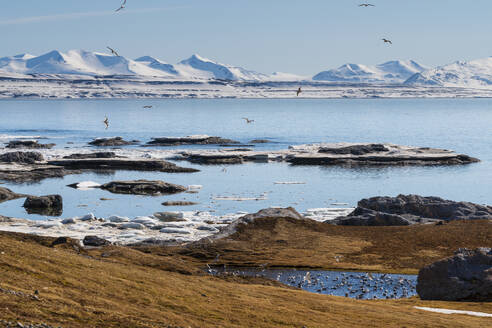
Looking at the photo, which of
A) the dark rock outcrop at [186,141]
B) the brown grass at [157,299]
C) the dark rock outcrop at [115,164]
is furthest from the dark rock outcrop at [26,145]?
the brown grass at [157,299]

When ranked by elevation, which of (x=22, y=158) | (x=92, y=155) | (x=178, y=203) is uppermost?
(x=92, y=155)

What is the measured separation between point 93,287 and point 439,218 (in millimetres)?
37391

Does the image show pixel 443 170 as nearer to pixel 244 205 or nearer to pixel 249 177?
pixel 249 177

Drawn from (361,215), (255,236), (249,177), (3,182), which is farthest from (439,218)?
(3,182)

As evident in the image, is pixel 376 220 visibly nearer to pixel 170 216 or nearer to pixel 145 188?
pixel 170 216

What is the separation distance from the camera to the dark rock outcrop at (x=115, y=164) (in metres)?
93.7

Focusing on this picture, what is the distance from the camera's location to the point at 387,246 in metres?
44.1

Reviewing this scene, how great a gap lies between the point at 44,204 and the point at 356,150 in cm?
5664

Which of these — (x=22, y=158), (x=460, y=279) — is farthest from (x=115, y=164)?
(x=460, y=279)

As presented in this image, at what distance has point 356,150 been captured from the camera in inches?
4227

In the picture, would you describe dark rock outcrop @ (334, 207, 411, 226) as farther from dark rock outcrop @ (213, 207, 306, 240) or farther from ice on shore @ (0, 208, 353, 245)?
ice on shore @ (0, 208, 353, 245)

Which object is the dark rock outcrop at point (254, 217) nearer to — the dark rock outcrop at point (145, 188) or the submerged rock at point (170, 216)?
the submerged rock at point (170, 216)

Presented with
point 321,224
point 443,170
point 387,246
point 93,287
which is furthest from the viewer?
point 443,170

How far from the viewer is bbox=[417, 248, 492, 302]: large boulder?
102 ft
